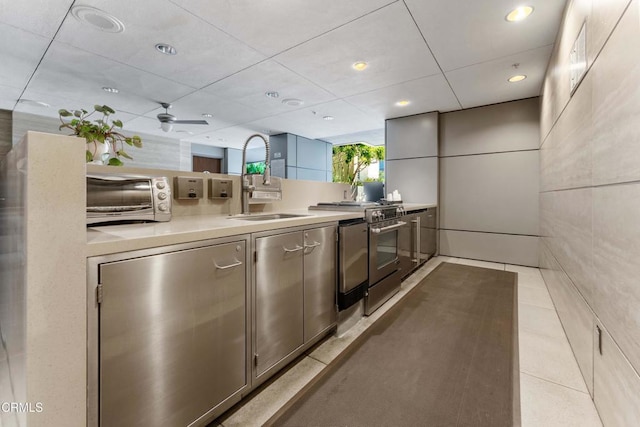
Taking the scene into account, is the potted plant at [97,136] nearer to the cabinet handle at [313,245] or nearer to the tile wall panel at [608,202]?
the cabinet handle at [313,245]

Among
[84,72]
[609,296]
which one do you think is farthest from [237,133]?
[609,296]

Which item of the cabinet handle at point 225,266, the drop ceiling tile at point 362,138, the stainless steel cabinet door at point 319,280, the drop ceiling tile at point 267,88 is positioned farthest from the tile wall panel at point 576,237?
the drop ceiling tile at point 362,138

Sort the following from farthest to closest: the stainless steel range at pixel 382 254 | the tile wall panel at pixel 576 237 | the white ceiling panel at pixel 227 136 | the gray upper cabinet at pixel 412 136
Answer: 1. the white ceiling panel at pixel 227 136
2. the gray upper cabinet at pixel 412 136
3. the stainless steel range at pixel 382 254
4. the tile wall panel at pixel 576 237

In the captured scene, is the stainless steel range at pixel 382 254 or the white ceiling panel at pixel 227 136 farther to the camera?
the white ceiling panel at pixel 227 136

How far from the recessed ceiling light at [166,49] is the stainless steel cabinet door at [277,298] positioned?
2444mm

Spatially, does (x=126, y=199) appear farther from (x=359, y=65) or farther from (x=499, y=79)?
(x=499, y=79)

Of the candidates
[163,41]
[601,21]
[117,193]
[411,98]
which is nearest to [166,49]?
[163,41]

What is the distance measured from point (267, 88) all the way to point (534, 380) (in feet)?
12.8

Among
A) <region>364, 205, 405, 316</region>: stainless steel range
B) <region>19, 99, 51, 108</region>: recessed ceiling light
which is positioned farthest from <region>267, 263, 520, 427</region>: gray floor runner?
<region>19, 99, 51, 108</region>: recessed ceiling light

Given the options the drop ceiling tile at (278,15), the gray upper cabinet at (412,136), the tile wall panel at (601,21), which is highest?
the drop ceiling tile at (278,15)

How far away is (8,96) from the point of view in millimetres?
4012

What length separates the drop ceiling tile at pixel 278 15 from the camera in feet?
6.86

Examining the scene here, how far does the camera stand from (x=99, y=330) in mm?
836

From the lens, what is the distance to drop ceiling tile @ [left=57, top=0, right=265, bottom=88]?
2.18 m
